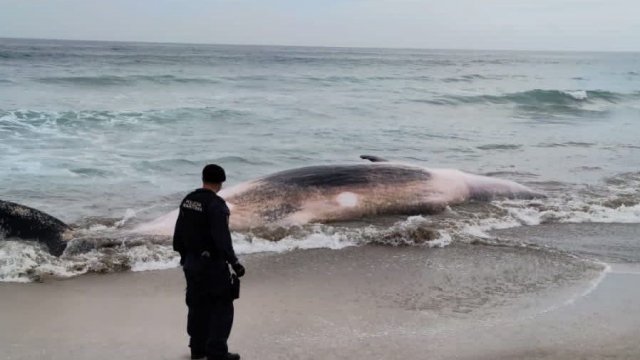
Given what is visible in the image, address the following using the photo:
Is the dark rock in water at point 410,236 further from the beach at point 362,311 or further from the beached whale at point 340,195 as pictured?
the beached whale at point 340,195

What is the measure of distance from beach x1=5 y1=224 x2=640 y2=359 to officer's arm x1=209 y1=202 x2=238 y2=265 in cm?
92

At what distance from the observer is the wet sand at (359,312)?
4996mm

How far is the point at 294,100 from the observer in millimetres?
32031

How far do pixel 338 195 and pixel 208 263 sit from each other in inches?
205

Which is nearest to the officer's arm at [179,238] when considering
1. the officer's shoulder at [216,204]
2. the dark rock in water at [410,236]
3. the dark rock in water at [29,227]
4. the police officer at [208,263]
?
the police officer at [208,263]

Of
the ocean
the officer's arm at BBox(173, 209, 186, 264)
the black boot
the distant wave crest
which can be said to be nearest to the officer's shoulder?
the officer's arm at BBox(173, 209, 186, 264)

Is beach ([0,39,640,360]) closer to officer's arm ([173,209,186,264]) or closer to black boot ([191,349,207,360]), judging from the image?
black boot ([191,349,207,360])

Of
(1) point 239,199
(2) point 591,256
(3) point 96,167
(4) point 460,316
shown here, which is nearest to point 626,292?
(2) point 591,256

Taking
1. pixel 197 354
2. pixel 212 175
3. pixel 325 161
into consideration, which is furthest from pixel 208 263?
pixel 325 161

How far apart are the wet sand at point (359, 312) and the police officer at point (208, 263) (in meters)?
0.31

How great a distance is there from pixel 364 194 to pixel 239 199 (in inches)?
71.2

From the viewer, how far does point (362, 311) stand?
19.2ft

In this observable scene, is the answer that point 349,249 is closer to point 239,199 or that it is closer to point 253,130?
point 239,199

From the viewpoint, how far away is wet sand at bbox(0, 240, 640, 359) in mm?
4996
